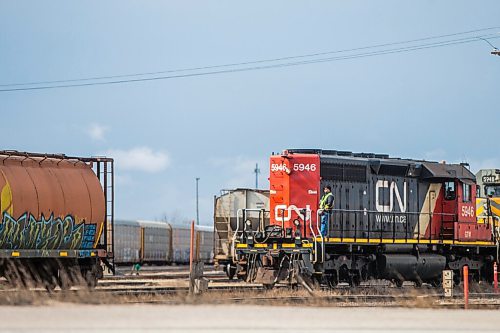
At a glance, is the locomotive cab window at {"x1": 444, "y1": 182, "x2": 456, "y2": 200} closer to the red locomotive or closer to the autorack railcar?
the red locomotive

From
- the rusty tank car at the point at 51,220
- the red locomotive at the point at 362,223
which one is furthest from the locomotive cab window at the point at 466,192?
the rusty tank car at the point at 51,220

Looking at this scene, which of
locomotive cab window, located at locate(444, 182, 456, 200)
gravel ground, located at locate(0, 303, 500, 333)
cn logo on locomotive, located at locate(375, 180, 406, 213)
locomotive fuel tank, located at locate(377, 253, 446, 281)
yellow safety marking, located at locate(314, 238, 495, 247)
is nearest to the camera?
gravel ground, located at locate(0, 303, 500, 333)

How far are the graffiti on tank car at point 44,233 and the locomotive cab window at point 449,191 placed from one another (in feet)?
36.3

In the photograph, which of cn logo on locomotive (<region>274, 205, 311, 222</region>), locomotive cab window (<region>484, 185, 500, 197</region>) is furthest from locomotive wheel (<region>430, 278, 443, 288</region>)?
cn logo on locomotive (<region>274, 205, 311, 222</region>)

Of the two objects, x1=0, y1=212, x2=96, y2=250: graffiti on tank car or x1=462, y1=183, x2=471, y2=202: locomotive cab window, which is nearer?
x1=0, y1=212, x2=96, y2=250: graffiti on tank car

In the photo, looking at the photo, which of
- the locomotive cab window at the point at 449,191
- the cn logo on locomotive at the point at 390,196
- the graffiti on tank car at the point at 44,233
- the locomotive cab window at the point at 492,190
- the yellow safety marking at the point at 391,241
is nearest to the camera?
the graffiti on tank car at the point at 44,233

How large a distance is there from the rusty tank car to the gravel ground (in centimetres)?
748

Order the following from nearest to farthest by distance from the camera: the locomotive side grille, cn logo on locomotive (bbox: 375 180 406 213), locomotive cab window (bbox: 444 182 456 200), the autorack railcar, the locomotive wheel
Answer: the locomotive side grille < cn logo on locomotive (bbox: 375 180 406 213) < locomotive cab window (bbox: 444 182 456 200) < the locomotive wheel < the autorack railcar

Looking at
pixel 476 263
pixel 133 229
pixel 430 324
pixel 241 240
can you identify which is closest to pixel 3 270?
pixel 241 240

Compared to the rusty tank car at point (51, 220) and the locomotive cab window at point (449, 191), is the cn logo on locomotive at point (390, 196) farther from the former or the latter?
the rusty tank car at point (51, 220)

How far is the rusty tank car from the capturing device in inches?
913

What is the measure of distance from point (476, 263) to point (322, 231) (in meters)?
7.42

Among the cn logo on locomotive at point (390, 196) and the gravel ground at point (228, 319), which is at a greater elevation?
the cn logo on locomotive at point (390, 196)

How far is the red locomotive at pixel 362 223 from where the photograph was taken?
24969 mm
